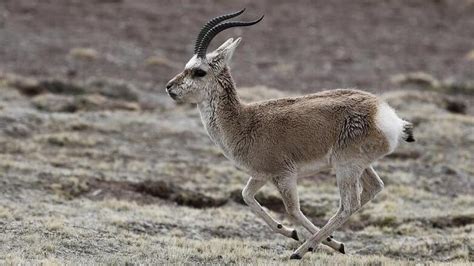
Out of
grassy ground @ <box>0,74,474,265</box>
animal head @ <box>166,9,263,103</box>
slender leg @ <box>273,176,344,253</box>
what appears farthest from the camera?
grassy ground @ <box>0,74,474,265</box>

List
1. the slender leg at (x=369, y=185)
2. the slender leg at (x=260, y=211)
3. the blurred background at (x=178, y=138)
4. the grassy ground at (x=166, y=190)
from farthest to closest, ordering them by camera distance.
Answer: the blurred background at (x=178, y=138) → the grassy ground at (x=166, y=190) → the slender leg at (x=369, y=185) → the slender leg at (x=260, y=211)

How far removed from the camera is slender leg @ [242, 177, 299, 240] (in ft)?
38.9

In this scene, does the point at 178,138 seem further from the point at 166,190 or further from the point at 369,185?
the point at 369,185

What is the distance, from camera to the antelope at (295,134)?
37.6 feet

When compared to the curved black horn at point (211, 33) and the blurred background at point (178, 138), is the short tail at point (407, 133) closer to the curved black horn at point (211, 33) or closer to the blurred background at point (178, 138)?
the blurred background at point (178, 138)

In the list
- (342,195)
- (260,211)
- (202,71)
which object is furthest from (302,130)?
(202,71)

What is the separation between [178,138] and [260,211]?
1129 cm

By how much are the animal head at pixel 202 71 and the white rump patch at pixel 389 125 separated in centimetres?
232

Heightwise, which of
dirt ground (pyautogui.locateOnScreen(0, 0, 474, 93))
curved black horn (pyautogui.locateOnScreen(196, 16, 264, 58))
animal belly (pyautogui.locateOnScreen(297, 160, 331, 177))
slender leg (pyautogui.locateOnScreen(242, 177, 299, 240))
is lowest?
dirt ground (pyautogui.locateOnScreen(0, 0, 474, 93))

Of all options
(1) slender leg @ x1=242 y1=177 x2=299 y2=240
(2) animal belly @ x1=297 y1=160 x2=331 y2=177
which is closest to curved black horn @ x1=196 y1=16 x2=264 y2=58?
(1) slender leg @ x1=242 y1=177 x2=299 y2=240

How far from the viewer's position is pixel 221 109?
12219mm

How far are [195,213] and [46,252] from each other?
5.09 metres

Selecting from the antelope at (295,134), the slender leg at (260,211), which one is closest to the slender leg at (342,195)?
the antelope at (295,134)

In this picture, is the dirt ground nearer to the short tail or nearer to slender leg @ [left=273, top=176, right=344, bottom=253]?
slender leg @ [left=273, top=176, right=344, bottom=253]
